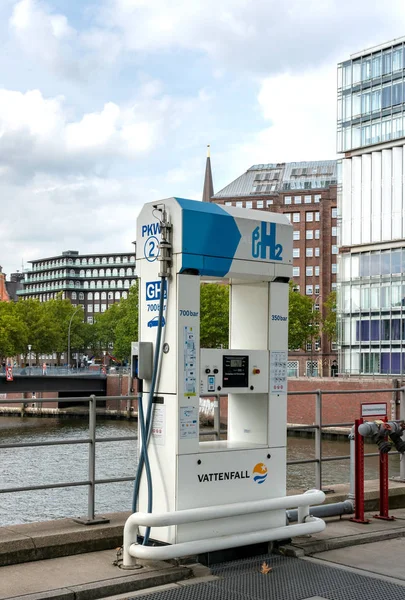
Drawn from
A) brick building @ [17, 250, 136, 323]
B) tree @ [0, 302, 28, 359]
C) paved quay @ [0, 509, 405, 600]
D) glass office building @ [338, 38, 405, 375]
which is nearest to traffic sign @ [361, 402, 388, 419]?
paved quay @ [0, 509, 405, 600]

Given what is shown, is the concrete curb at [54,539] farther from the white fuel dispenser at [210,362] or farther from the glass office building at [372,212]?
the glass office building at [372,212]

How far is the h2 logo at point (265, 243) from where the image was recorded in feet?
26.1

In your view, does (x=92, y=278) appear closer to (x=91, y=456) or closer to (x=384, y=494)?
(x=384, y=494)

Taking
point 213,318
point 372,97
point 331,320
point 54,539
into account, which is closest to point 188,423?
point 54,539

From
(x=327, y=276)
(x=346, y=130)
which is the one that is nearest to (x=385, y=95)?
(x=346, y=130)

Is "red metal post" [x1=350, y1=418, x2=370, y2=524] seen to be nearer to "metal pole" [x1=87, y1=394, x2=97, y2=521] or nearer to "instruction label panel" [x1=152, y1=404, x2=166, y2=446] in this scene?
"instruction label panel" [x1=152, y1=404, x2=166, y2=446]

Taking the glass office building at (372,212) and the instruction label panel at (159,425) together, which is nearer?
the instruction label panel at (159,425)

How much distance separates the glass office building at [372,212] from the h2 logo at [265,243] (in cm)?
4927

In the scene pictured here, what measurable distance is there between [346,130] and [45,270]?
4889 inches

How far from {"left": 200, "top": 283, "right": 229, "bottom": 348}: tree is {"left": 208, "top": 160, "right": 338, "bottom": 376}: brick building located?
1799cm

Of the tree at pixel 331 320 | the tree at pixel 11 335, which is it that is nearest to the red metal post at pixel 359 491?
the tree at pixel 331 320

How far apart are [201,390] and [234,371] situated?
0.43 m

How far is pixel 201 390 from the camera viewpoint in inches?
296

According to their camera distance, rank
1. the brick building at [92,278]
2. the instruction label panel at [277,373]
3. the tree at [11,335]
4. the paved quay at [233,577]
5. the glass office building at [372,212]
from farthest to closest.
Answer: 1. the brick building at [92,278]
2. the tree at [11,335]
3. the glass office building at [372,212]
4. the instruction label panel at [277,373]
5. the paved quay at [233,577]
